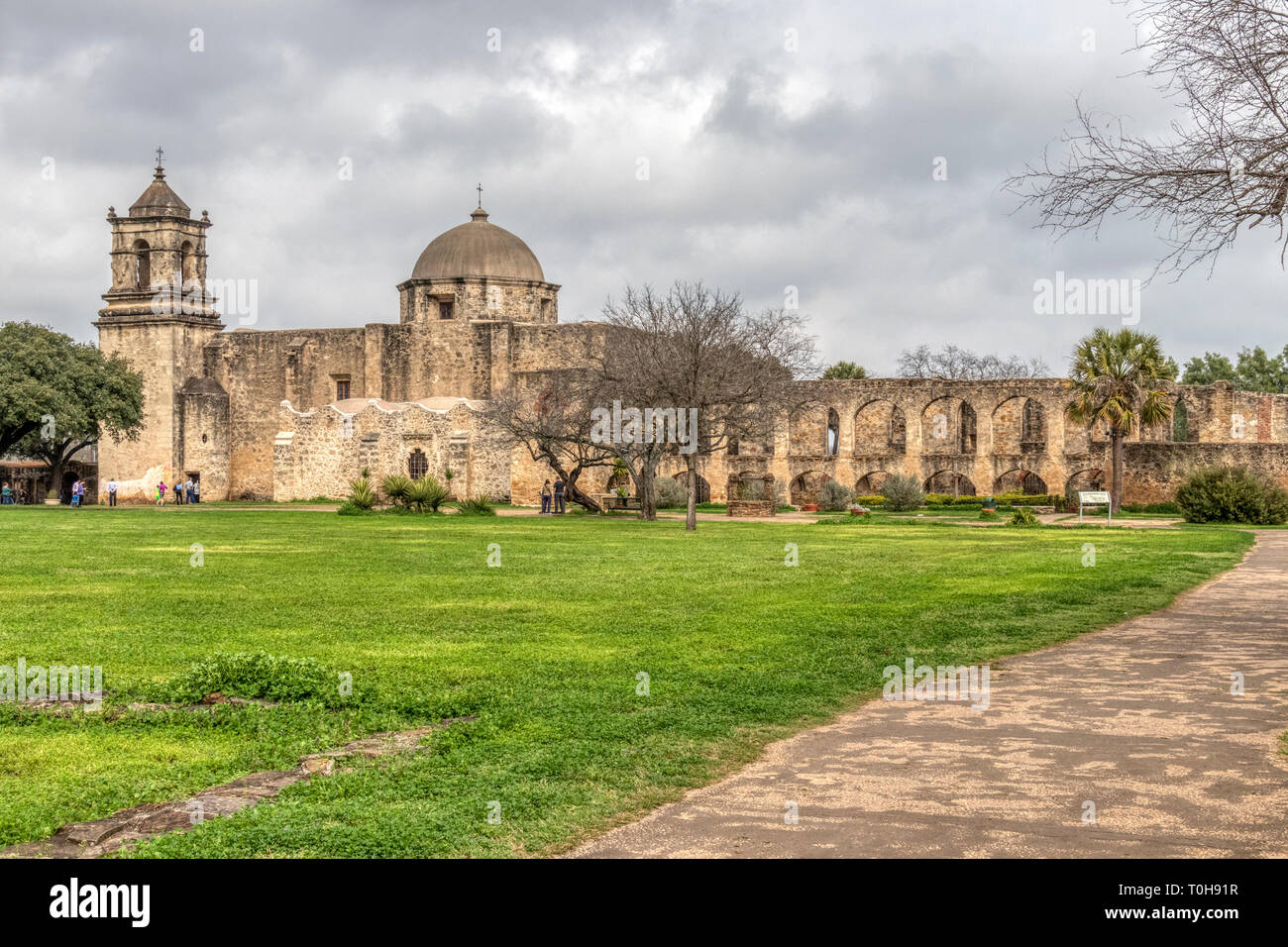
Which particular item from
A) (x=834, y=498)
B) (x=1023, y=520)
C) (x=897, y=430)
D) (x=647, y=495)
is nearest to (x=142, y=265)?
(x=647, y=495)

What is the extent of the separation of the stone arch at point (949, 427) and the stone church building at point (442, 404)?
0.28 feet

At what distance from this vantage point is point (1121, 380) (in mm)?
37281

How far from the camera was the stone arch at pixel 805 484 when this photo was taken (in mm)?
47188

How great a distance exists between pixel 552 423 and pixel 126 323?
2691 cm

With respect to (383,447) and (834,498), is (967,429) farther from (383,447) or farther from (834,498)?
(383,447)

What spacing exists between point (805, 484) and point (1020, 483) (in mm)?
7717

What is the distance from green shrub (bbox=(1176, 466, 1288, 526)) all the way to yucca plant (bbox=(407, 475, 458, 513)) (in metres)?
19.3

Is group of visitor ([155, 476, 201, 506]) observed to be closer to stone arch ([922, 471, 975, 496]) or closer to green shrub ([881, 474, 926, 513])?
green shrub ([881, 474, 926, 513])

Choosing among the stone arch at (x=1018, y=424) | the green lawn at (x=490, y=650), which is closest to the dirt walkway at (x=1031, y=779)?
the green lawn at (x=490, y=650)

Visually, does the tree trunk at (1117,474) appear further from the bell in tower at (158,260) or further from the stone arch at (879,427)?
the bell in tower at (158,260)

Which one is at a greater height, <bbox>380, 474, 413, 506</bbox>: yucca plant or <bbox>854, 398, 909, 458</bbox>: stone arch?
<bbox>854, 398, 909, 458</bbox>: stone arch

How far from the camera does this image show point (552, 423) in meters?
33.7

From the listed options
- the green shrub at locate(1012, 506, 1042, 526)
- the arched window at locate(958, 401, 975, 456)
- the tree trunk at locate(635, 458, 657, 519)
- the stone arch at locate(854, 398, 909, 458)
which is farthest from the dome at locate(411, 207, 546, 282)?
the green shrub at locate(1012, 506, 1042, 526)

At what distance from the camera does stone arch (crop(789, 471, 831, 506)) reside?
4719 cm
